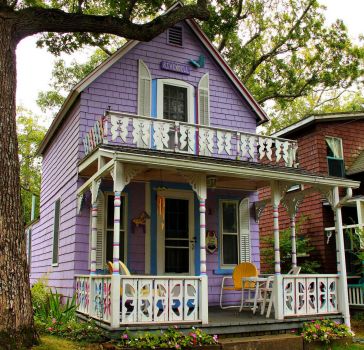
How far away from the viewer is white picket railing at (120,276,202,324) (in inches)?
313

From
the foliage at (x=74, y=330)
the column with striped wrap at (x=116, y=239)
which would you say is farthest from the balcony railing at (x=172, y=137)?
the foliage at (x=74, y=330)

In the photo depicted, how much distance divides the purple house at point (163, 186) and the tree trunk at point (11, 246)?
1.44m

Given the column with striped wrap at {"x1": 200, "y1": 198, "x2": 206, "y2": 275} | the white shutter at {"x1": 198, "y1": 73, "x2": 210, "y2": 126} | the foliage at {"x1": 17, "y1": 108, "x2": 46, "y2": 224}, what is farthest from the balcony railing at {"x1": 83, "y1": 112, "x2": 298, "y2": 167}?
the foliage at {"x1": 17, "y1": 108, "x2": 46, "y2": 224}

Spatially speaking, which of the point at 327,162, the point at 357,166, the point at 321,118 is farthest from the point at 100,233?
the point at 357,166

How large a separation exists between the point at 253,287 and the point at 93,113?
579 centimetres

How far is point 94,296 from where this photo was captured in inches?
351

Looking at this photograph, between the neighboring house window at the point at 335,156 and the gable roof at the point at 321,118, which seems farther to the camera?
the neighboring house window at the point at 335,156

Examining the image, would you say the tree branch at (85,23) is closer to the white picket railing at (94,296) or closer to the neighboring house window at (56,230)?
Result: the white picket railing at (94,296)

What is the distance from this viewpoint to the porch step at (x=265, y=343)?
809 centimetres

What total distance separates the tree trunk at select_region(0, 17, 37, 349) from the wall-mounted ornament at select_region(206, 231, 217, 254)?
5.66 meters

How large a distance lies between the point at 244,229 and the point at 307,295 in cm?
324

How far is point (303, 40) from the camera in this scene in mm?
21781

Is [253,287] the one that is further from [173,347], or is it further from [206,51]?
[206,51]

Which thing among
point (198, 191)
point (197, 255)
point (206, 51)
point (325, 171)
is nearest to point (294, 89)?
point (325, 171)
